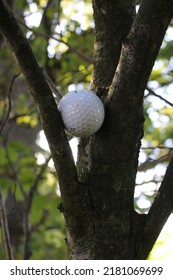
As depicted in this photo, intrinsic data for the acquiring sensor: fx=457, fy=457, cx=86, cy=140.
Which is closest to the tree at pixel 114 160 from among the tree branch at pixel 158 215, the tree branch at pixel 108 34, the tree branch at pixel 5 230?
the tree branch at pixel 158 215

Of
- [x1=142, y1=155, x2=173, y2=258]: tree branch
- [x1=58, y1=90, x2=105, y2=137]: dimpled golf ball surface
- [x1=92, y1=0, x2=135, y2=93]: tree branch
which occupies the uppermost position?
[x1=92, y1=0, x2=135, y2=93]: tree branch

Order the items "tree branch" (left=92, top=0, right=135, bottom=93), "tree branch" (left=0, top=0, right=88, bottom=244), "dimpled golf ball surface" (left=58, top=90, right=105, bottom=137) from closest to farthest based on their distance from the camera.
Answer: "tree branch" (left=0, top=0, right=88, bottom=244) → "dimpled golf ball surface" (left=58, top=90, right=105, bottom=137) → "tree branch" (left=92, top=0, right=135, bottom=93)

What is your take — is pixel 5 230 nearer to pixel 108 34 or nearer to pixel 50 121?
pixel 50 121

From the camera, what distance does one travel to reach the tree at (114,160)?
49.6 inches

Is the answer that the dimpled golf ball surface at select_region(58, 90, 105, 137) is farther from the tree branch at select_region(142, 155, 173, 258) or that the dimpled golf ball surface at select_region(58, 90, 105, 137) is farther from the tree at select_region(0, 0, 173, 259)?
the tree branch at select_region(142, 155, 173, 258)

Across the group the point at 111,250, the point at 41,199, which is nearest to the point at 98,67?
the point at 111,250

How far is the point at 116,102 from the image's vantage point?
140cm

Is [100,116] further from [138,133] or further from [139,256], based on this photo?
[139,256]

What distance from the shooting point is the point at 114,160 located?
1.39 m

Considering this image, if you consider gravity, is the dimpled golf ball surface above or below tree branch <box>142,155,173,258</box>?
above

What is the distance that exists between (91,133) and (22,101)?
340cm

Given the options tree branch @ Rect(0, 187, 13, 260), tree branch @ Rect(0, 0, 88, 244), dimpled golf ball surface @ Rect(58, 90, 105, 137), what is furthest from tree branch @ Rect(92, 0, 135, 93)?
tree branch @ Rect(0, 187, 13, 260)

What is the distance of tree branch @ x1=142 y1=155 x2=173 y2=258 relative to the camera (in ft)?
4.67

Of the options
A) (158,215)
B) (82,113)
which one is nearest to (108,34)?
(82,113)
